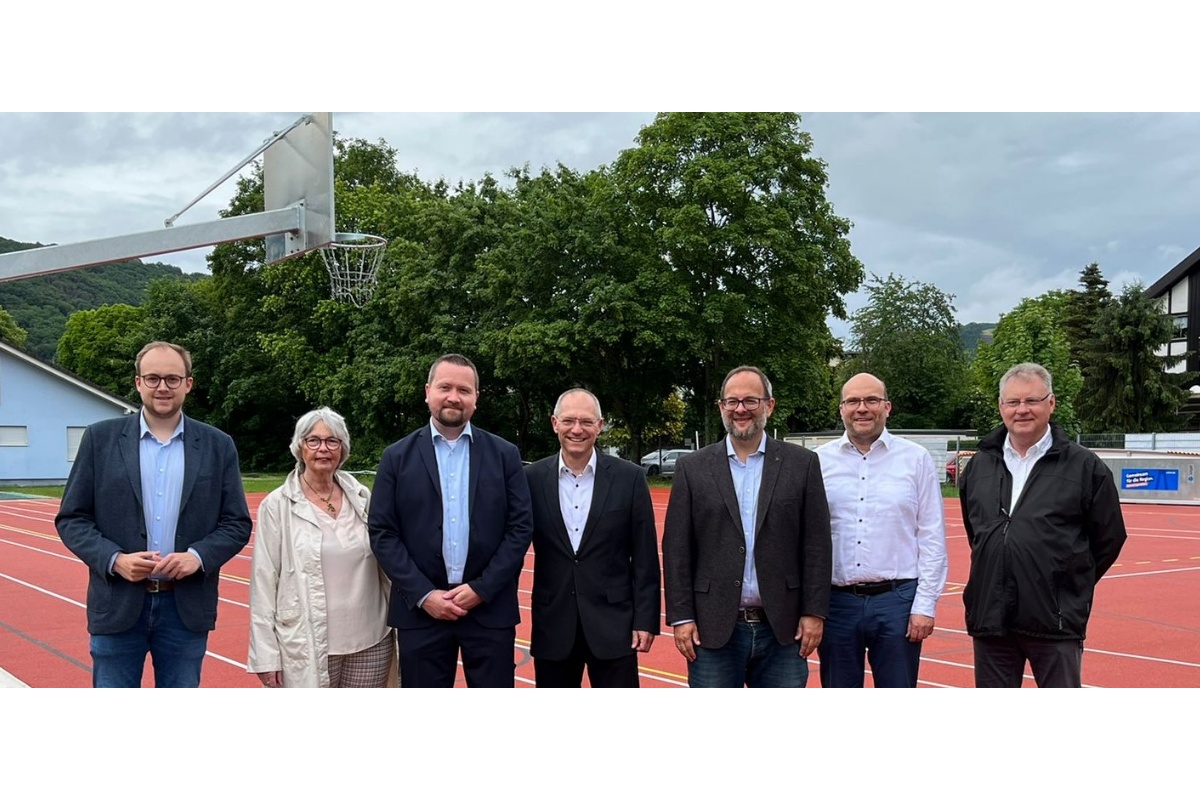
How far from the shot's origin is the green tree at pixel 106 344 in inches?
2293

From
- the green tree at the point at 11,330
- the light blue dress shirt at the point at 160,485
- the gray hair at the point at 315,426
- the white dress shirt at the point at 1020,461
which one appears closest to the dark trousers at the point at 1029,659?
the white dress shirt at the point at 1020,461

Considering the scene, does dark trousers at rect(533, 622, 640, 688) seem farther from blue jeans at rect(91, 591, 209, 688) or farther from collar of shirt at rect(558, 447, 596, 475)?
blue jeans at rect(91, 591, 209, 688)

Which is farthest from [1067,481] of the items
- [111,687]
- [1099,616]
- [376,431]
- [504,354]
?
[376,431]

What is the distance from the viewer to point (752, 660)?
14.9 ft

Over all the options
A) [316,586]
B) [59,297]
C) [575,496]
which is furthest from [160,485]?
[59,297]

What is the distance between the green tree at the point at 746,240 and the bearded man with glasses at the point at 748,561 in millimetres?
26584

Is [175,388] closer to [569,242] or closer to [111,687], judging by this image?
[111,687]

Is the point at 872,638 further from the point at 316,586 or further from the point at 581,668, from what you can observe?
the point at 316,586

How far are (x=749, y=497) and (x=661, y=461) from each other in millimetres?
36802

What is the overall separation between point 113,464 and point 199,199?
12.4ft

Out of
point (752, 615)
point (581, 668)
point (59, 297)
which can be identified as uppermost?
point (59, 297)

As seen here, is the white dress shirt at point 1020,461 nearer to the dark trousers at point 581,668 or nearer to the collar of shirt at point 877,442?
the collar of shirt at point 877,442

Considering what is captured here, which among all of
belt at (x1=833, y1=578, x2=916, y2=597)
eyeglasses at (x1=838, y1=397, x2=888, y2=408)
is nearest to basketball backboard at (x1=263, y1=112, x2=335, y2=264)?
eyeglasses at (x1=838, y1=397, x2=888, y2=408)

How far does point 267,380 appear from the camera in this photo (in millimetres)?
46844
